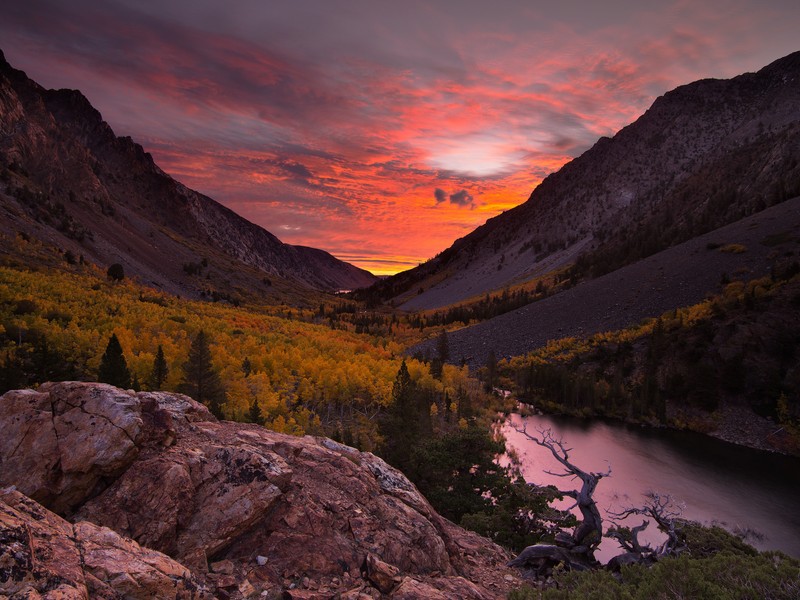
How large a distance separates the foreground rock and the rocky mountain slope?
75.7 metres

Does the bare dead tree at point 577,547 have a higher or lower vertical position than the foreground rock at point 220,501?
lower

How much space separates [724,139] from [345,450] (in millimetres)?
244486

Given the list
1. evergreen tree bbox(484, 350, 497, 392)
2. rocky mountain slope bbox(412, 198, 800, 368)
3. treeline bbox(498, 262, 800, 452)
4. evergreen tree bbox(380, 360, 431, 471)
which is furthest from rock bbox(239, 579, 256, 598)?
rocky mountain slope bbox(412, 198, 800, 368)

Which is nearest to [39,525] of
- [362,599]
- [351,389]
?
[362,599]

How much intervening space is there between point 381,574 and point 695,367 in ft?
219

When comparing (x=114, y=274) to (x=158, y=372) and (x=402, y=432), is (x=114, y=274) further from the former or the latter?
(x=402, y=432)

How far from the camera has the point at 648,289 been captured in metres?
88.9

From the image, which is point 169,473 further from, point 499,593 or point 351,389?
point 351,389

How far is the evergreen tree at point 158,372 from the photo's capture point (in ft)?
115

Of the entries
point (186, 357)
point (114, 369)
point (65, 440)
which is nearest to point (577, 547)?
point (65, 440)

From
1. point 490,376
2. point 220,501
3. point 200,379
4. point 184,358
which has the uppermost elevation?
point 220,501

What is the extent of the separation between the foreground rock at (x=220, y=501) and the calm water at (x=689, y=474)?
22.0m

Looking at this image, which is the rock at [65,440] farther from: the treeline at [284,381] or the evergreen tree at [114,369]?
the evergreen tree at [114,369]

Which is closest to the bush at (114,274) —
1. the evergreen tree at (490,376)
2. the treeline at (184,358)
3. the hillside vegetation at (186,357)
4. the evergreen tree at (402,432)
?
the hillside vegetation at (186,357)
